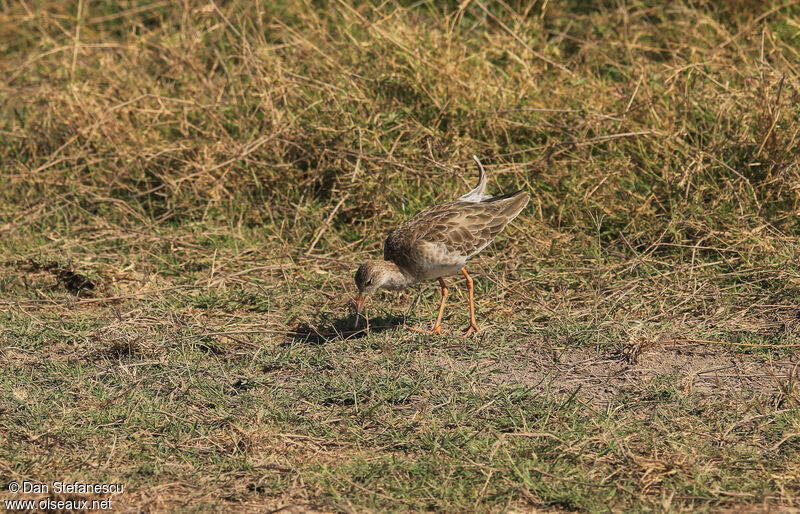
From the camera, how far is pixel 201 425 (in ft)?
17.5

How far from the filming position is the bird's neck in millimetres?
6691

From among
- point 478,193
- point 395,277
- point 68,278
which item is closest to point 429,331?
point 395,277

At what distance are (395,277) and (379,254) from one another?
1.32 m

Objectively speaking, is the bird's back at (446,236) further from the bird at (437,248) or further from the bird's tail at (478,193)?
the bird's tail at (478,193)

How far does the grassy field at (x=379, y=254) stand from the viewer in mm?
4938

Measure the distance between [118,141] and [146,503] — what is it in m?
5.28

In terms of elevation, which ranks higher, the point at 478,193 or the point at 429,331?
the point at 478,193

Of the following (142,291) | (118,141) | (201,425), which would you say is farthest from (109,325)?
(118,141)

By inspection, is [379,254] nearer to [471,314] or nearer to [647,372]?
[471,314]

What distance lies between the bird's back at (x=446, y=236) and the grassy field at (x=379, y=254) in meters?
0.47

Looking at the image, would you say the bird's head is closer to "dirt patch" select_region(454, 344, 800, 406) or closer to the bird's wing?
the bird's wing

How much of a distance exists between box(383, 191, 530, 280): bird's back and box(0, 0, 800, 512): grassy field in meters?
0.47

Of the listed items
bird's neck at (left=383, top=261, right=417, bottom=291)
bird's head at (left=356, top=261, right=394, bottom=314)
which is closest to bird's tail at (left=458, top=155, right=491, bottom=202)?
bird's neck at (left=383, top=261, right=417, bottom=291)

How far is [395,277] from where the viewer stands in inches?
265
